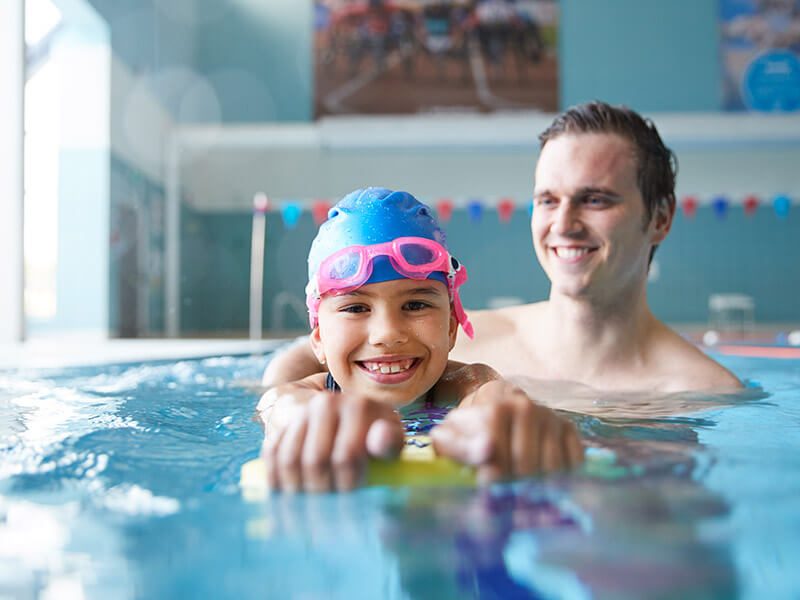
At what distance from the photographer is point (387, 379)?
1971 mm

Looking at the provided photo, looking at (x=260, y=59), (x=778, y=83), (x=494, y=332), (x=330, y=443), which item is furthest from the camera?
(x=260, y=59)

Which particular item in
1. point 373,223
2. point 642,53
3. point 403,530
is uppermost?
point 642,53

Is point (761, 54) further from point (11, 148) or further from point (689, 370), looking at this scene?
point (689, 370)

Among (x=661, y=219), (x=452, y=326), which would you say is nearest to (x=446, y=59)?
(x=661, y=219)

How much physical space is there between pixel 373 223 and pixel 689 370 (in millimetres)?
1650

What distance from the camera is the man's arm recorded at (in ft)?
9.96

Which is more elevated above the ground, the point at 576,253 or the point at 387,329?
the point at 576,253

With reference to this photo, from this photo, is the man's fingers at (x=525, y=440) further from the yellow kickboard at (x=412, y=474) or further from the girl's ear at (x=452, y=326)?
the girl's ear at (x=452, y=326)

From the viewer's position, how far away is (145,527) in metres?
1.18

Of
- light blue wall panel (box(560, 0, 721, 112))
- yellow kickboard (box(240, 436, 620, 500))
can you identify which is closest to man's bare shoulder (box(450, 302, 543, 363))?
yellow kickboard (box(240, 436, 620, 500))

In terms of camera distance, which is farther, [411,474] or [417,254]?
[417,254]

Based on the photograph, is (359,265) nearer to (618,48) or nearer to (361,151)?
(361,151)

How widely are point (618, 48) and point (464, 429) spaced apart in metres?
14.8

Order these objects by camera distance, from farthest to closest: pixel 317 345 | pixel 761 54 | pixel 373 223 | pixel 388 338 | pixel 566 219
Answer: pixel 761 54
pixel 566 219
pixel 317 345
pixel 373 223
pixel 388 338
